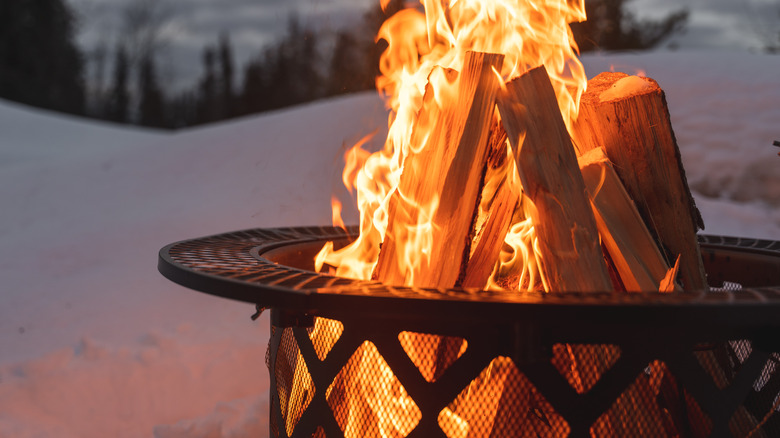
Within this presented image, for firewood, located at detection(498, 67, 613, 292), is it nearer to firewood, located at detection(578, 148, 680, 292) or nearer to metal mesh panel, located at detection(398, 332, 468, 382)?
firewood, located at detection(578, 148, 680, 292)

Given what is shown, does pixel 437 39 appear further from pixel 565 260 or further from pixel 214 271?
pixel 214 271

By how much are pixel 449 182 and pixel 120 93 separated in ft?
96.6

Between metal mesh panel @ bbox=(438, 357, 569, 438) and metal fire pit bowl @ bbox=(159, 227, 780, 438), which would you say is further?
metal mesh panel @ bbox=(438, 357, 569, 438)

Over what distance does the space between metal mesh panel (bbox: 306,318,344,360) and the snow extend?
3.24 feet

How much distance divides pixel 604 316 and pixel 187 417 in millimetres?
2014

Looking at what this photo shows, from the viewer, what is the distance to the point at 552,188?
4.59ft

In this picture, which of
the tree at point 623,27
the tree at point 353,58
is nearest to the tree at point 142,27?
the tree at point 353,58

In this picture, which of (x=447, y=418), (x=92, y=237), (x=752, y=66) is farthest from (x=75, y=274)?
(x=752, y=66)

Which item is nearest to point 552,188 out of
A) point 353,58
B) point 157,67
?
point 353,58

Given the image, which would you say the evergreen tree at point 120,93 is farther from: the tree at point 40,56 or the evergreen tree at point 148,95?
the tree at point 40,56

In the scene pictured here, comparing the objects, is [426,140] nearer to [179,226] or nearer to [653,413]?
[653,413]

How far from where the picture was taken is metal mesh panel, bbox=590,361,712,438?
1236 millimetres

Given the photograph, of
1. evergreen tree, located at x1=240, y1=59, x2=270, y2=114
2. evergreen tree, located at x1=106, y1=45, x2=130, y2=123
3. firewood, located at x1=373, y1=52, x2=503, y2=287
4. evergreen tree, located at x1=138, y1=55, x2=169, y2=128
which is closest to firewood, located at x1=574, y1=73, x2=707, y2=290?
firewood, located at x1=373, y1=52, x2=503, y2=287

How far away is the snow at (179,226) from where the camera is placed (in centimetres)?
260
